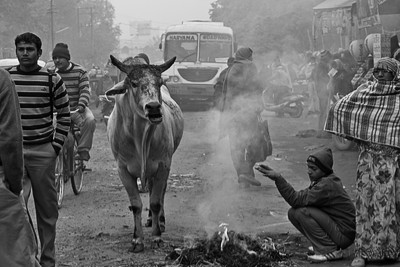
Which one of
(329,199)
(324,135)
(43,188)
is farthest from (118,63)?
(324,135)

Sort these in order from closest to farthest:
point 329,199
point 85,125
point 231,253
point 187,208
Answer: point 231,253 → point 329,199 → point 187,208 → point 85,125

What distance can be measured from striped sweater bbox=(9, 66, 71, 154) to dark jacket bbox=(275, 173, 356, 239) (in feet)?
6.95

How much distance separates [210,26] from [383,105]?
20534 mm

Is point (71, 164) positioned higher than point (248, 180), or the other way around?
point (71, 164)

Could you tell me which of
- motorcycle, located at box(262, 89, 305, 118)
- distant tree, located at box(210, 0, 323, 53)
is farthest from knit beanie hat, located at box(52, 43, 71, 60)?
distant tree, located at box(210, 0, 323, 53)

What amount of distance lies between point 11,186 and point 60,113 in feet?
6.77

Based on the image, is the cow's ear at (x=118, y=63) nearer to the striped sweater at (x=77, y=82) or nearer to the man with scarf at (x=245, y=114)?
the striped sweater at (x=77, y=82)

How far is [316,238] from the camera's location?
7.29m

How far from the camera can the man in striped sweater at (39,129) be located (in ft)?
21.2

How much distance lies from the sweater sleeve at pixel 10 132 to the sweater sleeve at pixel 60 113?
1895 millimetres

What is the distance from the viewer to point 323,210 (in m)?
7.29

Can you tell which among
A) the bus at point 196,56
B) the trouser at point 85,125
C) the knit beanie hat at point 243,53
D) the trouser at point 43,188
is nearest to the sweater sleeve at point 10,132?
the trouser at point 43,188

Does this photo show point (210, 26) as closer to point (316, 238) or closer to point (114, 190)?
point (114, 190)

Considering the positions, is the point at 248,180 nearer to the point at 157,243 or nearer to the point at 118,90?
the point at 157,243
